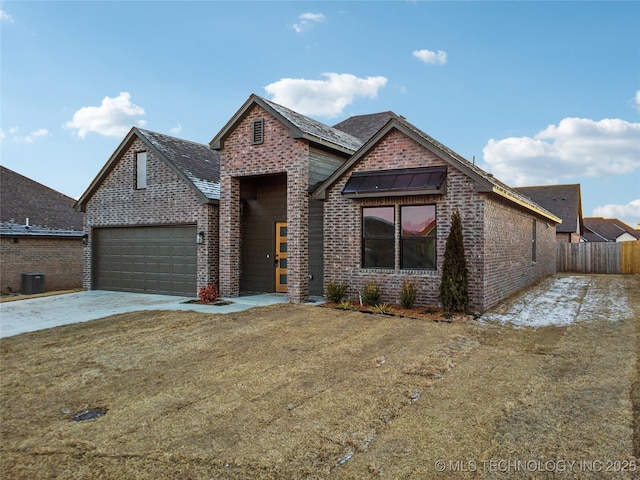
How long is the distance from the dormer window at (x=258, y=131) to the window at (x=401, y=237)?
3.68 meters

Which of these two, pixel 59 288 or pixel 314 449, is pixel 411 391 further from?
pixel 59 288

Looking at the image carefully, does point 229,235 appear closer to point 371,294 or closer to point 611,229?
point 371,294

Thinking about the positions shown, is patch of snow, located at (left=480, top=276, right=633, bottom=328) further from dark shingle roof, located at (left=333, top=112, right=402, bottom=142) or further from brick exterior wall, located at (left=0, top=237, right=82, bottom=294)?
brick exterior wall, located at (left=0, top=237, right=82, bottom=294)

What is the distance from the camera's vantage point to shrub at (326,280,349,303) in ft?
37.7

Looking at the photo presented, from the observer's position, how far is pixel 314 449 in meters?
3.69

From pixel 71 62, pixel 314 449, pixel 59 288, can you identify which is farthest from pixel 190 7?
pixel 59 288

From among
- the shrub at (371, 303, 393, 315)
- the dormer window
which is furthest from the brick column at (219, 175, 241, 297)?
the shrub at (371, 303, 393, 315)

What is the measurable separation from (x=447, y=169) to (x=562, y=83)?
6.39 m

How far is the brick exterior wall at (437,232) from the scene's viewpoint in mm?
10156

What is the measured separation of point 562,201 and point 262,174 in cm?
2651

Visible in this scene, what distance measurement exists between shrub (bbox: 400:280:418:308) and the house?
23 cm

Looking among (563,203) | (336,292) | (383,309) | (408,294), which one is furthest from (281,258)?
(563,203)

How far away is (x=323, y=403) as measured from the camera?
186 inches

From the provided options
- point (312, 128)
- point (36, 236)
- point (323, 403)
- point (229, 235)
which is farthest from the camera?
point (36, 236)
